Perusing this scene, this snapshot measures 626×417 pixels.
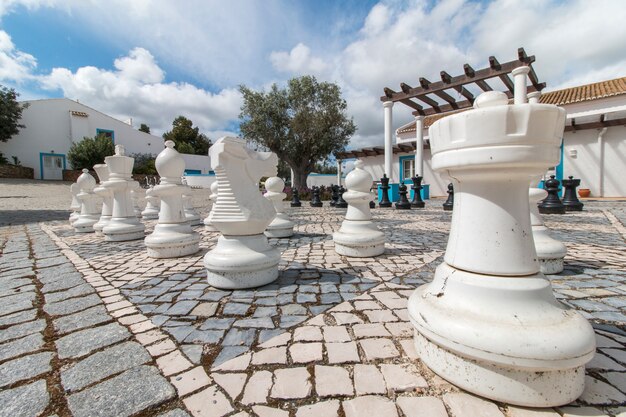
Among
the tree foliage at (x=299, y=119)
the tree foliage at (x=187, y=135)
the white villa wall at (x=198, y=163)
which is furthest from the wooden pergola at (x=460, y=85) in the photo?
the tree foliage at (x=187, y=135)

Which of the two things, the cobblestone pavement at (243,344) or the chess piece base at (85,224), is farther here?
the chess piece base at (85,224)

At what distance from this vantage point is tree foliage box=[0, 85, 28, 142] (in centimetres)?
2329

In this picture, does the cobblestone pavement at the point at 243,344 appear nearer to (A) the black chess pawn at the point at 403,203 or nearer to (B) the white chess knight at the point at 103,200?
(B) the white chess knight at the point at 103,200

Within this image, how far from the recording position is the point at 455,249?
137 cm

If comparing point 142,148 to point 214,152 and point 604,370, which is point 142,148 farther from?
point 604,370

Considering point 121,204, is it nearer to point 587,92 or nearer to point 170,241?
point 170,241

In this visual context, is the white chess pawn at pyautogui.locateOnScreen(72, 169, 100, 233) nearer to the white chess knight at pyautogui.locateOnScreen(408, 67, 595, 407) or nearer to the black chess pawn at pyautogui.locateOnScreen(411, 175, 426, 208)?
the white chess knight at pyautogui.locateOnScreen(408, 67, 595, 407)

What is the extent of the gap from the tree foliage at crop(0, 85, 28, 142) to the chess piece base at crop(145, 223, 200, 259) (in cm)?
3136

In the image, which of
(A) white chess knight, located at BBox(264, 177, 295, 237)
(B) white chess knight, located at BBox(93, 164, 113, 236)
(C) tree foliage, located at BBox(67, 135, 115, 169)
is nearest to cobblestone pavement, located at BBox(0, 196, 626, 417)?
(A) white chess knight, located at BBox(264, 177, 295, 237)

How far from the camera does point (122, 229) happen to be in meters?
4.64

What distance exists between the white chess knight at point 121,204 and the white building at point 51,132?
30520mm

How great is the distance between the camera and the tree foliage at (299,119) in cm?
1973

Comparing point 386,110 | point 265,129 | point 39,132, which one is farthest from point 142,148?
point 386,110

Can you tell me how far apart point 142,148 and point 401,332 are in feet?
127
